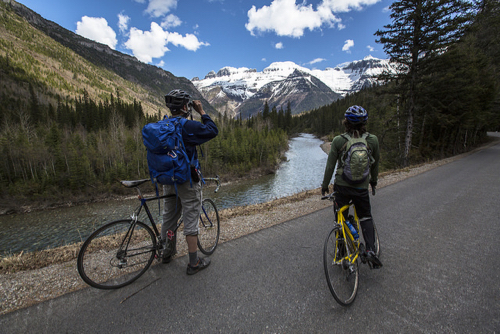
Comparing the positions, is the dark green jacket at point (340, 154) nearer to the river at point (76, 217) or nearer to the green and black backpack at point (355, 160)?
the green and black backpack at point (355, 160)

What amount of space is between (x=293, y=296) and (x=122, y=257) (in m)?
2.50

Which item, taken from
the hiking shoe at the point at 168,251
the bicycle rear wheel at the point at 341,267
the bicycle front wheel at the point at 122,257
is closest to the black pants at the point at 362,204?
the bicycle rear wheel at the point at 341,267

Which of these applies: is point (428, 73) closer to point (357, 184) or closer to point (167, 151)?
point (357, 184)

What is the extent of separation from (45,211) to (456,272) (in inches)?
1462

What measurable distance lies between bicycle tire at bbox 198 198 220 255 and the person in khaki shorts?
1.71ft

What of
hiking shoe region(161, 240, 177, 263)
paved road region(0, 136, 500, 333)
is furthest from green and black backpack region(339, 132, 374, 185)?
hiking shoe region(161, 240, 177, 263)

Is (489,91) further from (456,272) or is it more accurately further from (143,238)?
(143,238)

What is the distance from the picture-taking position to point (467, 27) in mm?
13812

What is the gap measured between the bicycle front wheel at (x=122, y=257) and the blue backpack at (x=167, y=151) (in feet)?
2.94

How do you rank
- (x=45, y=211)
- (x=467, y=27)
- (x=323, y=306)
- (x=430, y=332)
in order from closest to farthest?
(x=430, y=332) → (x=323, y=306) → (x=467, y=27) → (x=45, y=211)

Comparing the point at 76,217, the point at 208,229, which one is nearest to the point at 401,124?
the point at 208,229

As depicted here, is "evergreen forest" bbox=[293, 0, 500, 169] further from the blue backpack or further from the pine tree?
the blue backpack

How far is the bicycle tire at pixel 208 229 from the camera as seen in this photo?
392 cm

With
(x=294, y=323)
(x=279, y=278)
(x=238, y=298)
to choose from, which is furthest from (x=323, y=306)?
(x=238, y=298)
